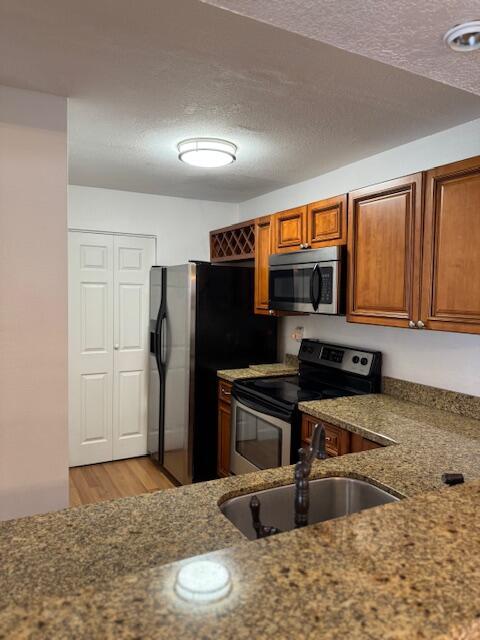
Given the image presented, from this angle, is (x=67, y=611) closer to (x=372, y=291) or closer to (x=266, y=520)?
(x=266, y=520)

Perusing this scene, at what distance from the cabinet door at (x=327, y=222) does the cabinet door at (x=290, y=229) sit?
0.21 feet

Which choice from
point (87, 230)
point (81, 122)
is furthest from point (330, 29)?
point (87, 230)

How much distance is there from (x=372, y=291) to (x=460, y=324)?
1.80 ft

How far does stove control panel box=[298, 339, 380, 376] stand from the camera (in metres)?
2.90

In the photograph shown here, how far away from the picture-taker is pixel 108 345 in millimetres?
4090

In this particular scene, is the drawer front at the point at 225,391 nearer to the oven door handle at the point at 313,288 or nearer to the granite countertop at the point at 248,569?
the oven door handle at the point at 313,288

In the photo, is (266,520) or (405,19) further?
(266,520)

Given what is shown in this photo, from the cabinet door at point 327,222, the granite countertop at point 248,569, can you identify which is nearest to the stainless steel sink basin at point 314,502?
the granite countertop at point 248,569

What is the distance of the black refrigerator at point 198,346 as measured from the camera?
347cm

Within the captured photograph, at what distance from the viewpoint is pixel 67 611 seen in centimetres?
63

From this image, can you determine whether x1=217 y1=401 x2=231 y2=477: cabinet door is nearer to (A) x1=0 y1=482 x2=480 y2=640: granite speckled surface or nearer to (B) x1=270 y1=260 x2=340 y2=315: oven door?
(B) x1=270 y1=260 x2=340 y2=315: oven door

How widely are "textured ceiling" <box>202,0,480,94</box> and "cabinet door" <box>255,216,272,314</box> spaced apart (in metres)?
2.16

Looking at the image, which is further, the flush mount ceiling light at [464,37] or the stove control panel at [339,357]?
the stove control panel at [339,357]

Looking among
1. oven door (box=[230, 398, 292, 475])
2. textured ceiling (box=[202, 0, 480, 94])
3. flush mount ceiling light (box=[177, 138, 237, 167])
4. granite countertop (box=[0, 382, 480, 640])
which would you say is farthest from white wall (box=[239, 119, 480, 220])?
granite countertop (box=[0, 382, 480, 640])
